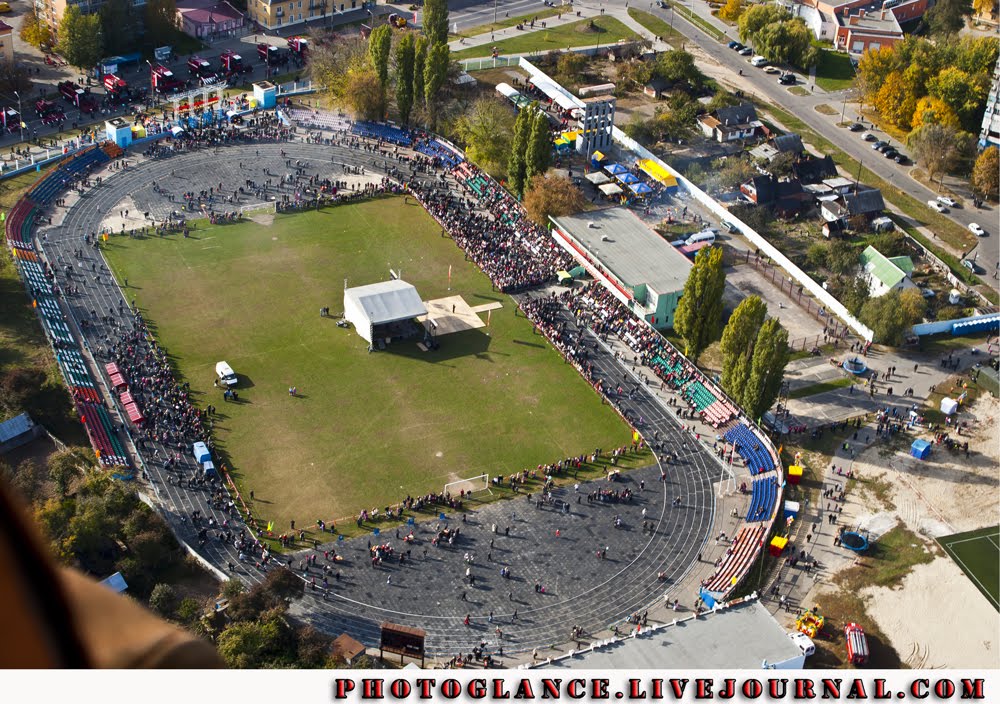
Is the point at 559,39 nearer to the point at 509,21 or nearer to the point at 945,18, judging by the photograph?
the point at 509,21

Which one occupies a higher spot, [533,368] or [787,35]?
[787,35]

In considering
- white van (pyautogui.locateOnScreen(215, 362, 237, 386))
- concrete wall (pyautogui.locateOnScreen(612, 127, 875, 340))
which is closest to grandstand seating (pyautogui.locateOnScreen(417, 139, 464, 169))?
concrete wall (pyautogui.locateOnScreen(612, 127, 875, 340))

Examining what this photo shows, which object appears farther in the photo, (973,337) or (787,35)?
(787,35)

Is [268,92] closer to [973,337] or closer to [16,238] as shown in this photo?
[16,238]

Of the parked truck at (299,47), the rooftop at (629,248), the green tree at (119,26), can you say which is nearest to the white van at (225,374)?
the rooftop at (629,248)

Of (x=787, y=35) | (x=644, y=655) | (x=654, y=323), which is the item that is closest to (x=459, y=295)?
(x=654, y=323)

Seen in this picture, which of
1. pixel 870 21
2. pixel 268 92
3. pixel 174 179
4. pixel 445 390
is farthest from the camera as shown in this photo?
pixel 870 21

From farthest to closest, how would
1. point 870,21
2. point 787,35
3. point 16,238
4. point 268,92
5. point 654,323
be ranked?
point 870,21
point 787,35
point 268,92
point 16,238
point 654,323
